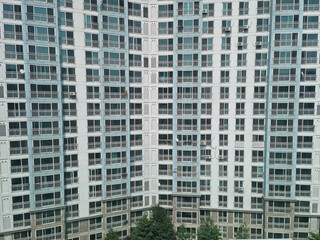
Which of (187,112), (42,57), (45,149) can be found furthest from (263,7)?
(45,149)

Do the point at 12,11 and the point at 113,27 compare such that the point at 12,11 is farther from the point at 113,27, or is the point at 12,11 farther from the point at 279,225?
the point at 279,225

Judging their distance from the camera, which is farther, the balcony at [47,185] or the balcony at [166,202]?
A: the balcony at [166,202]

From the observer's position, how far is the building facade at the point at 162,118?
37.9 metres

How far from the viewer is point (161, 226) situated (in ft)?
137

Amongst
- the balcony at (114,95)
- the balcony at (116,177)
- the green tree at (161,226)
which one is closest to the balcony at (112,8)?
the balcony at (114,95)

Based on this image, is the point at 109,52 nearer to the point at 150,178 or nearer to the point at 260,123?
the point at 150,178

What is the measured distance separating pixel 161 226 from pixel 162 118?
20437 millimetres

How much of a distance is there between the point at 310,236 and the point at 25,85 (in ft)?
190

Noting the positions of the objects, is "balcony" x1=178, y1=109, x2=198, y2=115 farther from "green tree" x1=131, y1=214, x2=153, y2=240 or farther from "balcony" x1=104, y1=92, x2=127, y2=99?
"green tree" x1=131, y1=214, x2=153, y2=240

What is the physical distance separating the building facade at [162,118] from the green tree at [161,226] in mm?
3602

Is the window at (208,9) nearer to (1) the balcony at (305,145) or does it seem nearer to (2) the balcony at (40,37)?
(2) the balcony at (40,37)

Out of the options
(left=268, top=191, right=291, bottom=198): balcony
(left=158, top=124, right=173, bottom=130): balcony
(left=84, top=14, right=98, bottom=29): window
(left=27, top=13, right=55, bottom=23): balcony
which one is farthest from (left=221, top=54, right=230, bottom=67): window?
(left=27, top=13, right=55, bottom=23): balcony

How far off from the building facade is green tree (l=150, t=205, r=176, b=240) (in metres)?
3.60

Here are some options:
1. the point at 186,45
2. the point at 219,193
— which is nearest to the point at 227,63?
the point at 186,45
